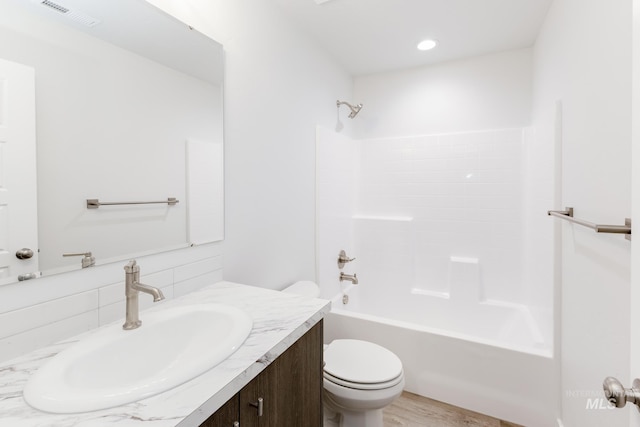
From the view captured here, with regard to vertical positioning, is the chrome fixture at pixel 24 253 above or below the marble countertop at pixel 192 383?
above

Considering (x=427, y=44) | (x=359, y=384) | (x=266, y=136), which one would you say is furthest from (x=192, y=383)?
(x=427, y=44)

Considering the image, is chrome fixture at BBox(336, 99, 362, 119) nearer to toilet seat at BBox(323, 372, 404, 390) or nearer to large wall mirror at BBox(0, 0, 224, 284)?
large wall mirror at BBox(0, 0, 224, 284)

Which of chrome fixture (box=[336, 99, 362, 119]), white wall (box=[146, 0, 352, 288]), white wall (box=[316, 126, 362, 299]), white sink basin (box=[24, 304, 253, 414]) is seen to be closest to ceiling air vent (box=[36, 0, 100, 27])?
white wall (box=[146, 0, 352, 288])

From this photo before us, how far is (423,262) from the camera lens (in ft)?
9.04

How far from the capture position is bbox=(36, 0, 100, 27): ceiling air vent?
84 cm

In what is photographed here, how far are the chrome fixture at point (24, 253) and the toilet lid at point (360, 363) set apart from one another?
1265mm

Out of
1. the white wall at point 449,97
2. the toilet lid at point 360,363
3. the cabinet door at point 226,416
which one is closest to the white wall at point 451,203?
the white wall at point 449,97

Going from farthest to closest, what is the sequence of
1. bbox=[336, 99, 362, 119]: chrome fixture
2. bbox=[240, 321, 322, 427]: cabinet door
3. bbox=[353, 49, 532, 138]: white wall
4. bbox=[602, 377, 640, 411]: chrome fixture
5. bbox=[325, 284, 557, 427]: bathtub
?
bbox=[336, 99, 362, 119]: chrome fixture, bbox=[353, 49, 532, 138]: white wall, bbox=[325, 284, 557, 427]: bathtub, bbox=[240, 321, 322, 427]: cabinet door, bbox=[602, 377, 640, 411]: chrome fixture

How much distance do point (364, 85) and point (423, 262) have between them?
186 cm

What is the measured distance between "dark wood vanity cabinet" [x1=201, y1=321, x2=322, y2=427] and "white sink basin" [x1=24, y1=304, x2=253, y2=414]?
114mm

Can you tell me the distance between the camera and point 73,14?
0.89m

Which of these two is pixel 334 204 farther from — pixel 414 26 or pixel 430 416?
pixel 430 416

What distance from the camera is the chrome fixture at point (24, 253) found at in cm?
79

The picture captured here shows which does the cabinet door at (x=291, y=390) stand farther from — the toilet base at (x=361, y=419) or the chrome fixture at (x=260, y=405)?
the toilet base at (x=361, y=419)
